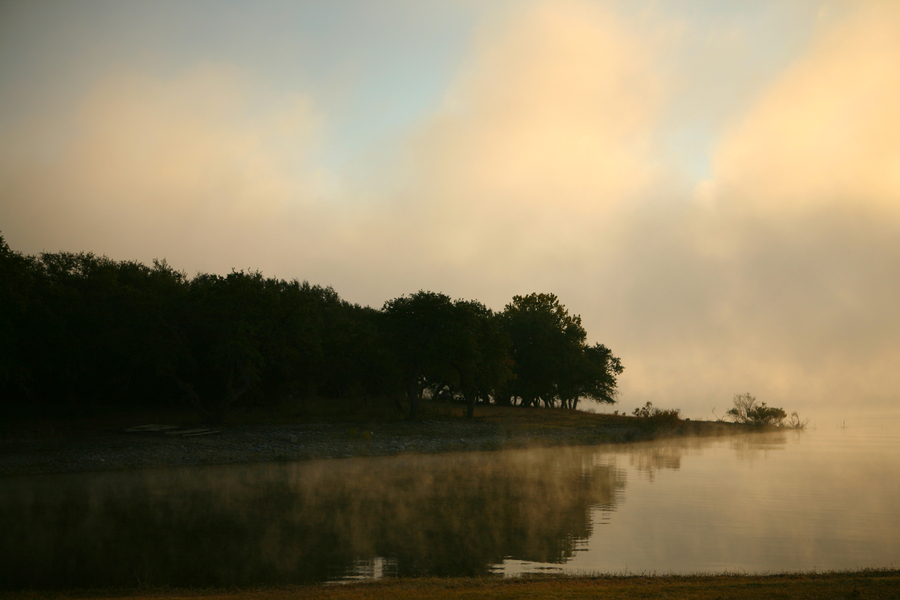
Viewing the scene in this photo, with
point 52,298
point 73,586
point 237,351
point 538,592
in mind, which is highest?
point 52,298

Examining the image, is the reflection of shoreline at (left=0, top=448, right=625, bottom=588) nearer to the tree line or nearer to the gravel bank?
the gravel bank

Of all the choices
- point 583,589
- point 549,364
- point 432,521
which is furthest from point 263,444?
point 549,364

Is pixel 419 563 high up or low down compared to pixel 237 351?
down

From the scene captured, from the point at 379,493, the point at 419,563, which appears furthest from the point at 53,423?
the point at 419,563

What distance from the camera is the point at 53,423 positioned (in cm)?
3344

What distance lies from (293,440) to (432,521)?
17522 mm

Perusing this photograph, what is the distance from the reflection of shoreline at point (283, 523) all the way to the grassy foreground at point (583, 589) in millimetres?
1165

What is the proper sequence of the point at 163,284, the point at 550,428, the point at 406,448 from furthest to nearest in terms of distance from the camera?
the point at 550,428, the point at 163,284, the point at 406,448

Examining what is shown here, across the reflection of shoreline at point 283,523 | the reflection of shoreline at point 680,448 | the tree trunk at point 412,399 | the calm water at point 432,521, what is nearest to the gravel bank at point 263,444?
the tree trunk at point 412,399

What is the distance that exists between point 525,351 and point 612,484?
146 feet

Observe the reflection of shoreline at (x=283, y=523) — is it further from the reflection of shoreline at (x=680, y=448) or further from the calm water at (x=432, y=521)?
the reflection of shoreline at (x=680, y=448)

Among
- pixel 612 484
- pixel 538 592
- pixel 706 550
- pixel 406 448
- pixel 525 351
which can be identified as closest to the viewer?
pixel 538 592

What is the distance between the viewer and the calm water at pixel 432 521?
40.8 ft

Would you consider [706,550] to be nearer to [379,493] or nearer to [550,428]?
[379,493]
